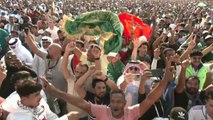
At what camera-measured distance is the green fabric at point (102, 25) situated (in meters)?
7.61

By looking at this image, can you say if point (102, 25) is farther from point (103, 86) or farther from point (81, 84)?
point (103, 86)

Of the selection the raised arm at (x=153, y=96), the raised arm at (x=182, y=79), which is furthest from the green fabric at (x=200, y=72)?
the raised arm at (x=153, y=96)

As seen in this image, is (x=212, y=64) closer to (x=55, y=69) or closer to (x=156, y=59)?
(x=156, y=59)

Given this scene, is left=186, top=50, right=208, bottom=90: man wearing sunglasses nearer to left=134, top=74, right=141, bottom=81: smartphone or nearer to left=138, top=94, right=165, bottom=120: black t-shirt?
left=134, top=74, right=141, bottom=81: smartphone

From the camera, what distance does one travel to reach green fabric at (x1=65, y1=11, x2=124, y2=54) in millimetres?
7613

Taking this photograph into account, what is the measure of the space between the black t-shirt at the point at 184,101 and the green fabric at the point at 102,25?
2314 millimetres

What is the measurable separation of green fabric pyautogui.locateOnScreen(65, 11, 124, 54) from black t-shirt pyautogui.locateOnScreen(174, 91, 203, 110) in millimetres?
2314

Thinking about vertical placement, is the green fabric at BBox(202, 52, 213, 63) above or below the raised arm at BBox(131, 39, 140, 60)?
below

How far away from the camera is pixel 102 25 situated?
773cm

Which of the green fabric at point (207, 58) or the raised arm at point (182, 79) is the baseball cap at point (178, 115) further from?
the green fabric at point (207, 58)

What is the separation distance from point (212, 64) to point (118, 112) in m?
2.77

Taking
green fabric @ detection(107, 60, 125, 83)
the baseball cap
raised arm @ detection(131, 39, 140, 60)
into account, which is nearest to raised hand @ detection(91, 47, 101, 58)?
green fabric @ detection(107, 60, 125, 83)

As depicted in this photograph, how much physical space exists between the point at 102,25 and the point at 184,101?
109 inches

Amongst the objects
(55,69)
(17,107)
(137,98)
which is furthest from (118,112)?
(55,69)
